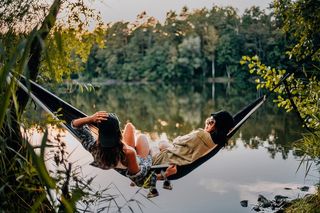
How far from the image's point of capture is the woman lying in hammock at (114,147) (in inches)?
120

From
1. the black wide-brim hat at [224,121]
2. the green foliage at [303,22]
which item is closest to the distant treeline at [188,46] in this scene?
the green foliage at [303,22]

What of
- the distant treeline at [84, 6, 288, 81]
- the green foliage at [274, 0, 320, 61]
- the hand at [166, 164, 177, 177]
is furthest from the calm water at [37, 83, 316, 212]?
the distant treeline at [84, 6, 288, 81]

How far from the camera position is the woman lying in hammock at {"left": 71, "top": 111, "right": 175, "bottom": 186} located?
3.06 metres

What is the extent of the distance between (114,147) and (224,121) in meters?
0.99

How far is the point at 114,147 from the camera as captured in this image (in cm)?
316

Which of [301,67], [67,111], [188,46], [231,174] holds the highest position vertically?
[188,46]

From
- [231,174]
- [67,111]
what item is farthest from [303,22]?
[231,174]

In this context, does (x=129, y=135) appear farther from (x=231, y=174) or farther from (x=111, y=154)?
(x=231, y=174)

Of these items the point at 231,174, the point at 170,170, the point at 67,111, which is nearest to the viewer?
the point at 67,111

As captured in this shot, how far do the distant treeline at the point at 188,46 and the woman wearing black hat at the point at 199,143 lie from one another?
30624 mm

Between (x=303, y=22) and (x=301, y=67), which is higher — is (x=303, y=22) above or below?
above

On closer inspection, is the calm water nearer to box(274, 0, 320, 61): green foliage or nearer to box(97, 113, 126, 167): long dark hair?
box(97, 113, 126, 167): long dark hair

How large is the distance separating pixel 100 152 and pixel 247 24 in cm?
3657

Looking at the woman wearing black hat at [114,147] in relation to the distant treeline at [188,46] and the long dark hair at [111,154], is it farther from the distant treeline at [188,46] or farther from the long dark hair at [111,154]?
the distant treeline at [188,46]
